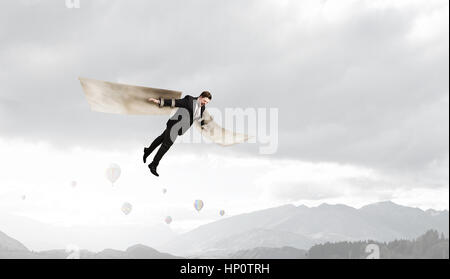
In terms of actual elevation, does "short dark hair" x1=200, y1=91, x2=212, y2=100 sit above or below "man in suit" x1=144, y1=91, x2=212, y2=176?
above

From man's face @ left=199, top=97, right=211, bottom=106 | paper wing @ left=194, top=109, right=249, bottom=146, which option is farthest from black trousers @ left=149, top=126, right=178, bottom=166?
paper wing @ left=194, top=109, right=249, bottom=146

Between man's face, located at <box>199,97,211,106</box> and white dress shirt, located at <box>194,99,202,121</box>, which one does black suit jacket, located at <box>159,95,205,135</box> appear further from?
man's face, located at <box>199,97,211,106</box>

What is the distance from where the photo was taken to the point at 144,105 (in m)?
11.0

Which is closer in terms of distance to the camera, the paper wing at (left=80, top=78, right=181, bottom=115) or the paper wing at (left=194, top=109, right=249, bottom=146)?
the paper wing at (left=80, top=78, right=181, bottom=115)

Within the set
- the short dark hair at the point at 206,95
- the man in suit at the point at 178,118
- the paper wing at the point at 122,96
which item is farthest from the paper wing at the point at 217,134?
the paper wing at the point at 122,96

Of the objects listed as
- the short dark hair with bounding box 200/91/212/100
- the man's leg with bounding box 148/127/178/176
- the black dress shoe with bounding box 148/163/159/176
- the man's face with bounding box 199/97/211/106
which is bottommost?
the black dress shoe with bounding box 148/163/159/176

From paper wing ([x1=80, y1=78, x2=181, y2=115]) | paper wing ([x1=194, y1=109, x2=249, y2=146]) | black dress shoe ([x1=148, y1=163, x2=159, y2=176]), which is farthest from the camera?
paper wing ([x1=194, y1=109, x2=249, y2=146])

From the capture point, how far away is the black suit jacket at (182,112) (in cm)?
1095

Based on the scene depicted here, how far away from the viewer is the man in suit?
10875 millimetres

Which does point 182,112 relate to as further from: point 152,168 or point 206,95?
point 152,168

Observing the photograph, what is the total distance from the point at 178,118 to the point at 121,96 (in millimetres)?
1586

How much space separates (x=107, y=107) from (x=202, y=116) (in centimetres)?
273

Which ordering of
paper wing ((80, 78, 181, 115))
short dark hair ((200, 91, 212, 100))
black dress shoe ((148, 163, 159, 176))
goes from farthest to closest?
1. black dress shoe ((148, 163, 159, 176))
2. short dark hair ((200, 91, 212, 100))
3. paper wing ((80, 78, 181, 115))
